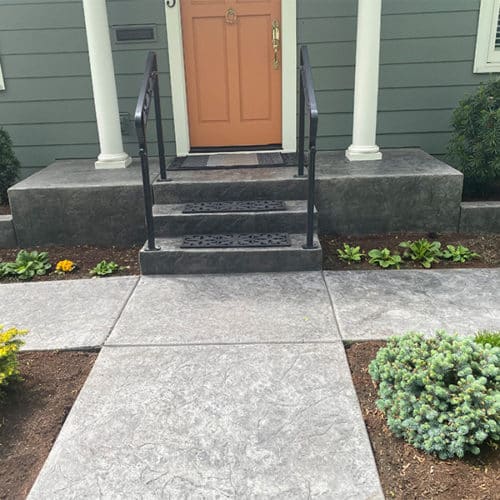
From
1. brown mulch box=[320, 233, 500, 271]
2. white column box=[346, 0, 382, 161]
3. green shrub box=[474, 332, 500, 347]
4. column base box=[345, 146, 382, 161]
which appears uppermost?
white column box=[346, 0, 382, 161]

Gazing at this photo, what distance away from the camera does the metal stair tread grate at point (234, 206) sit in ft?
12.3

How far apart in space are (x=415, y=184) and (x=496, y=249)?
2.48ft

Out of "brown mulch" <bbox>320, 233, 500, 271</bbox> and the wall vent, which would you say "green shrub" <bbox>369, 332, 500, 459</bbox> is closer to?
"brown mulch" <bbox>320, 233, 500, 271</bbox>

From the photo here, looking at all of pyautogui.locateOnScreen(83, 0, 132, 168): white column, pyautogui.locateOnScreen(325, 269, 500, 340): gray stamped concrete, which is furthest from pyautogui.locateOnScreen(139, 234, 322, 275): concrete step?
pyautogui.locateOnScreen(83, 0, 132, 168): white column

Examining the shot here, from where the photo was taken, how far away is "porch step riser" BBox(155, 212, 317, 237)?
3.67 meters

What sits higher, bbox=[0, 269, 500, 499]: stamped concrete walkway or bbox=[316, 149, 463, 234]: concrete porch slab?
bbox=[316, 149, 463, 234]: concrete porch slab

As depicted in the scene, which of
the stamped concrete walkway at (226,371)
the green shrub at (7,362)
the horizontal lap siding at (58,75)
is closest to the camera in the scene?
the stamped concrete walkway at (226,371)

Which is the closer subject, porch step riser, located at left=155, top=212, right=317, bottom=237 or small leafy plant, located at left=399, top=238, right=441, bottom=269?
small leafy plant, located at left=399, top=238, right=441, bottom=269

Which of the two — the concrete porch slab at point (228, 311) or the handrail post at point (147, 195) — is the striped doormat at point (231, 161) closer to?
the handrail post at point (147, 195)

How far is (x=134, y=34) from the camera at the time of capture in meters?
4.62

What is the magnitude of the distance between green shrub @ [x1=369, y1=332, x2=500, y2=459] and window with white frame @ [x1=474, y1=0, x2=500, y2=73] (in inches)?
141

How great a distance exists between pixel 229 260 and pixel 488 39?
3.24 meters

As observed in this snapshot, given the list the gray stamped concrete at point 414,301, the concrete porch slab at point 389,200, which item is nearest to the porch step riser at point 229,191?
the concrete porch slab at point 389,200

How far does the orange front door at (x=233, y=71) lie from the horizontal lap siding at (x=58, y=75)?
28 centimetres
